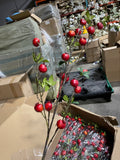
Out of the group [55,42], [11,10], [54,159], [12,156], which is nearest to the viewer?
[12,156]

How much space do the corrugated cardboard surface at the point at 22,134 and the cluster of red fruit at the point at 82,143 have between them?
1.18ft

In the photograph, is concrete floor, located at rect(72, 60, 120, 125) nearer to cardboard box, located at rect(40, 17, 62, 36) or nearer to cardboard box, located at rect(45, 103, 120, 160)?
cardboard box, located at rect(45, 103, 120, 160)

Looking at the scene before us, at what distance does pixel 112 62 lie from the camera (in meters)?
1.60

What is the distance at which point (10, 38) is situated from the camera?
1329 millimetres

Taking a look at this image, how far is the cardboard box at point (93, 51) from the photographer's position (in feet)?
7.71

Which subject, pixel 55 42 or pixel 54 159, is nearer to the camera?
pixel 54 159

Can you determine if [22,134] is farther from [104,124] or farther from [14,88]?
[104,124]

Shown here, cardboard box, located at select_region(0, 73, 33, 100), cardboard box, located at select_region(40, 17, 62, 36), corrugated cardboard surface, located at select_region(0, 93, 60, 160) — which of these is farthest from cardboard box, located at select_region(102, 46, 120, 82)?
corrugated cardboard surface, located at select_region(0, 93, 60, 160)

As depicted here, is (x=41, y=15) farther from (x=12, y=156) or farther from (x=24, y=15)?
(x=12, y=156)

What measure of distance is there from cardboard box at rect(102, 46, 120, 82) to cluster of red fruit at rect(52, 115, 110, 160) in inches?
39.2

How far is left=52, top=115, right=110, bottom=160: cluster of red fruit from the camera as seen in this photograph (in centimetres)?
78

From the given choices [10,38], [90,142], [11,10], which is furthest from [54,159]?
[11,10]

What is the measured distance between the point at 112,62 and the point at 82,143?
1223 mm

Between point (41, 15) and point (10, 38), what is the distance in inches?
53.5
